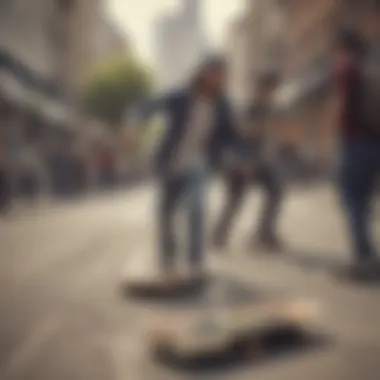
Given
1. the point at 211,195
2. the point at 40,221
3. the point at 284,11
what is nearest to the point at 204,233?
the point at 211,195

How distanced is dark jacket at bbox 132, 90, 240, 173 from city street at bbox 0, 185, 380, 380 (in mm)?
67

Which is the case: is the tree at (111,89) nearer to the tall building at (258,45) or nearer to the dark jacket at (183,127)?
the dark jacket at (183,127)

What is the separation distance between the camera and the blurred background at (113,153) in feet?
4.73

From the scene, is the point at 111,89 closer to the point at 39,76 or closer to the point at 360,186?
the point at 39,76

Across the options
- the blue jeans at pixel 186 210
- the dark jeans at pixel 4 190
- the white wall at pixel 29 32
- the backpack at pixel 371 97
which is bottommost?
the blue jeans at pixel 186 210

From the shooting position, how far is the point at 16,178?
1517 millimetres

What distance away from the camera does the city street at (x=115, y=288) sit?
1392 millimetres

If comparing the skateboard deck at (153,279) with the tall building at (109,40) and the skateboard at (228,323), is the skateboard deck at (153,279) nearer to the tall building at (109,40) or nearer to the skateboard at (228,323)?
the skateboard at (228,323)

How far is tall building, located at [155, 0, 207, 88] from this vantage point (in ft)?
4.81

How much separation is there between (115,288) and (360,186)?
520mm

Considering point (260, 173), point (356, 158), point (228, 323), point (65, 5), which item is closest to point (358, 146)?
point (356, 158)

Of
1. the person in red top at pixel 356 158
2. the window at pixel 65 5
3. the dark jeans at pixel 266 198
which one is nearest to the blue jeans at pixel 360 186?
the person in red top at pixel 356 158

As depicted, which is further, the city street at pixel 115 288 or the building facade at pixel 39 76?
the building facade at pixel 39 76

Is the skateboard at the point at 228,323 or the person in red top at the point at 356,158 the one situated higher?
the person in red top at the point at 356,158
